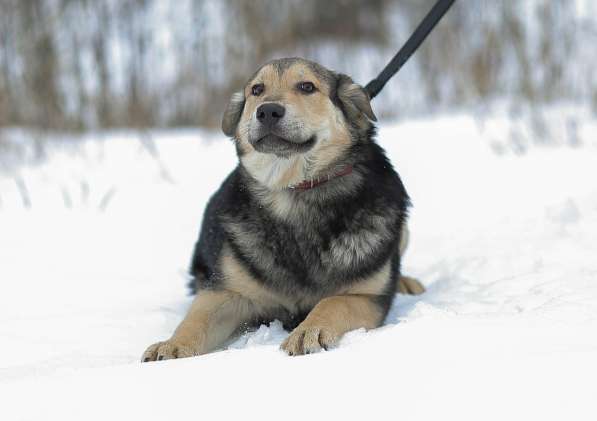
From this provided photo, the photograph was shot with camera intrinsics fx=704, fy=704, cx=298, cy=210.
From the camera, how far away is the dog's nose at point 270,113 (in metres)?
2.92

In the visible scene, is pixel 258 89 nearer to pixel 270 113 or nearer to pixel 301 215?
pixel 270 113

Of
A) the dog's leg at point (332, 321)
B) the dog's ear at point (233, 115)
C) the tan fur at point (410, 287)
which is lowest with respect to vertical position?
the tan fur at point (410, 287)

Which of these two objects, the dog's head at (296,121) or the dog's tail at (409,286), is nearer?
the dog's head at (296,121)

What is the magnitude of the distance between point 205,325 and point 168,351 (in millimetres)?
300

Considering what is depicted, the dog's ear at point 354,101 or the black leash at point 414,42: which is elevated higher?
the black leash at point 414,42

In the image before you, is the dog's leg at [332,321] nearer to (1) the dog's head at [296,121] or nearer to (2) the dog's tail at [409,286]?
(1) the dog's head at [296,121]

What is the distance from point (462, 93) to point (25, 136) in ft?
18.9

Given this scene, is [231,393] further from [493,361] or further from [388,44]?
[388,44]

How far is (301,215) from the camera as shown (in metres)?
3.09

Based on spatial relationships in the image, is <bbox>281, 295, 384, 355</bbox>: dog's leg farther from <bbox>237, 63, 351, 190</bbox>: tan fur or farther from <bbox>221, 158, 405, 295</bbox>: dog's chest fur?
<bbox>237, 63, 351, 190</bbox>: tan fur

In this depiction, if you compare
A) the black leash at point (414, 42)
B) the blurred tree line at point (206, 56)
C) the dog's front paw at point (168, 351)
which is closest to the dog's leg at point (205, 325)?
the dog's front paw at point (168, 351)

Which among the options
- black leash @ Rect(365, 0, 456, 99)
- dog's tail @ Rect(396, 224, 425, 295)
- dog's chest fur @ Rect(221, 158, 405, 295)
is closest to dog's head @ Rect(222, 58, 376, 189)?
dog's chest fur @ Rect(221, 158, 405, 295)

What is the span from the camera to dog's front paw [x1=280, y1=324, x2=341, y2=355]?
245cm

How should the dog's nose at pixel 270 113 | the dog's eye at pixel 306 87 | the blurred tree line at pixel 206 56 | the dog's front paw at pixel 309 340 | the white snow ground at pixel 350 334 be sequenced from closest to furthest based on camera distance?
the white snow ground at pixel 350 334 → the dog's front paw at pixel 309 340 → the dog's nose at pixel 270 113 → the dog's eye at pixel 306 87 → the blurred tree line at pixel 206 56
